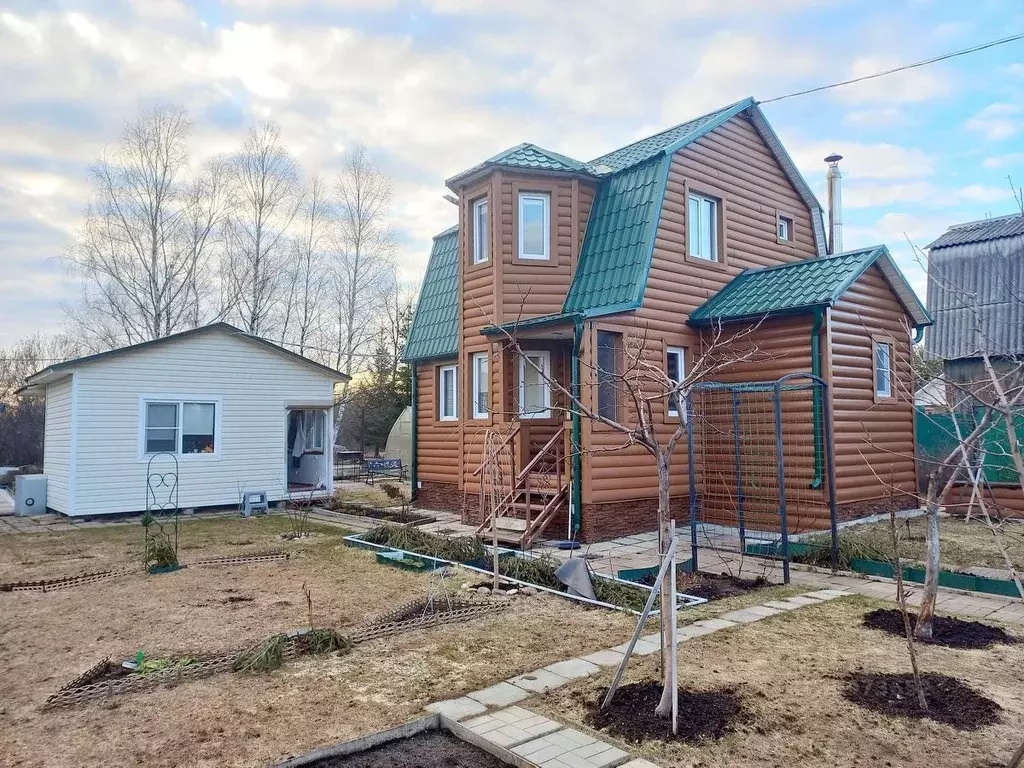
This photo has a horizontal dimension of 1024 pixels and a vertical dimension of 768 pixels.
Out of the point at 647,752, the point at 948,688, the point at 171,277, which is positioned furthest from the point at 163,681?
the point at 171,277

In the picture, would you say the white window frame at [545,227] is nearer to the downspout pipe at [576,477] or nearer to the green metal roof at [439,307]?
the downspout pipe at [576,477]

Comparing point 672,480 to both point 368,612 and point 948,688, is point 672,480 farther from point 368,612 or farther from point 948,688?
point 948,688

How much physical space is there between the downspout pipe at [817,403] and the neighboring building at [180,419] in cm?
1075

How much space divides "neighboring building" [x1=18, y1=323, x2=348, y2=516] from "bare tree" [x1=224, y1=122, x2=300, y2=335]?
12.7 m

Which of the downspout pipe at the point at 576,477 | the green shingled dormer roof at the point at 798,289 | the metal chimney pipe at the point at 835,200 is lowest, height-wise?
the downspout pipe at the point at 576,477

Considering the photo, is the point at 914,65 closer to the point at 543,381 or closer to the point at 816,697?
the point at 543,381

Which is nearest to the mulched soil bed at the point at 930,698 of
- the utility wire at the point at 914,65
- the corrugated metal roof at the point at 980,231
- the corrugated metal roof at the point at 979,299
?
the utility wire at the point at 914,65

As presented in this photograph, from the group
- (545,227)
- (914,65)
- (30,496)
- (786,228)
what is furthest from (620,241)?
(30,496)

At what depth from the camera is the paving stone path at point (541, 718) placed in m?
3.46

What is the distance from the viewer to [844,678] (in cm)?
454

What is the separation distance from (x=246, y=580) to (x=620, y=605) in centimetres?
442

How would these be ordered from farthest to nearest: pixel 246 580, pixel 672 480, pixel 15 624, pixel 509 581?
pixel 672 480, pixel 246 580, pixel 509 581, pixel 15 624

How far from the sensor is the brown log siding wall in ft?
35.5

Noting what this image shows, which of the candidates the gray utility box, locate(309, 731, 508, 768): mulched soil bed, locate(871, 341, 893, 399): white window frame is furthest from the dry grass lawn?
the gray utility box
